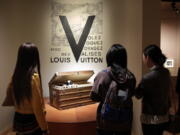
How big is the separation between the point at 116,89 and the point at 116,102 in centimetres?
11

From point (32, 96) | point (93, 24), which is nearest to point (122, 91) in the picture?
point (32, 96)

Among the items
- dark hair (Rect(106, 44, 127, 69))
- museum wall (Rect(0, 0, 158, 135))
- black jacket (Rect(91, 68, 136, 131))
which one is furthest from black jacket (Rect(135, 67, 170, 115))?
museum wall (Rect(0, 0, 158, 135))

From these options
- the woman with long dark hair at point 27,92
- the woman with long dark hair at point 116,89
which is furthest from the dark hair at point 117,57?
the woman with long dark hair at point 27,92

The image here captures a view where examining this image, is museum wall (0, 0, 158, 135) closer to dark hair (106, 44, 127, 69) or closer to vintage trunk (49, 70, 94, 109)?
vintage trunk (49, 70, 94, 109)

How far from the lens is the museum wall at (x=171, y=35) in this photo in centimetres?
646

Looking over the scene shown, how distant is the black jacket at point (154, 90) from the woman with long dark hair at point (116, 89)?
0.45 feet

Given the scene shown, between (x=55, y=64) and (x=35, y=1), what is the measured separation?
1.04 m

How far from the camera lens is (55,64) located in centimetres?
387

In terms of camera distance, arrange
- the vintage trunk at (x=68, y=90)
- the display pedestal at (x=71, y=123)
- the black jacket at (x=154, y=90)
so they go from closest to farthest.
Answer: the black jacket at (x=154, y=90), the display pedestal at (x=71, y=123), the vintage trunk at (x=68, y=90)

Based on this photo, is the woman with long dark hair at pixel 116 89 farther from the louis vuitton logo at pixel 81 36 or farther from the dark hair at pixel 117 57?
the louis vuitton logo at pixel 81 36

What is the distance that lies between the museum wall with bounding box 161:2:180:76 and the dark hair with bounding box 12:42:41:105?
5.17 metres

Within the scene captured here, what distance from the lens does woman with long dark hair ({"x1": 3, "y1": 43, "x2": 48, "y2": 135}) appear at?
81.4 inches

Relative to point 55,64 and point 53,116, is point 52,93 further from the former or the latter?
point 55,64

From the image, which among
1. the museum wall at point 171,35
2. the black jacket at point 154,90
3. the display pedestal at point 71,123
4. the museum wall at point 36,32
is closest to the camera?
the black jacket at point 154,90
